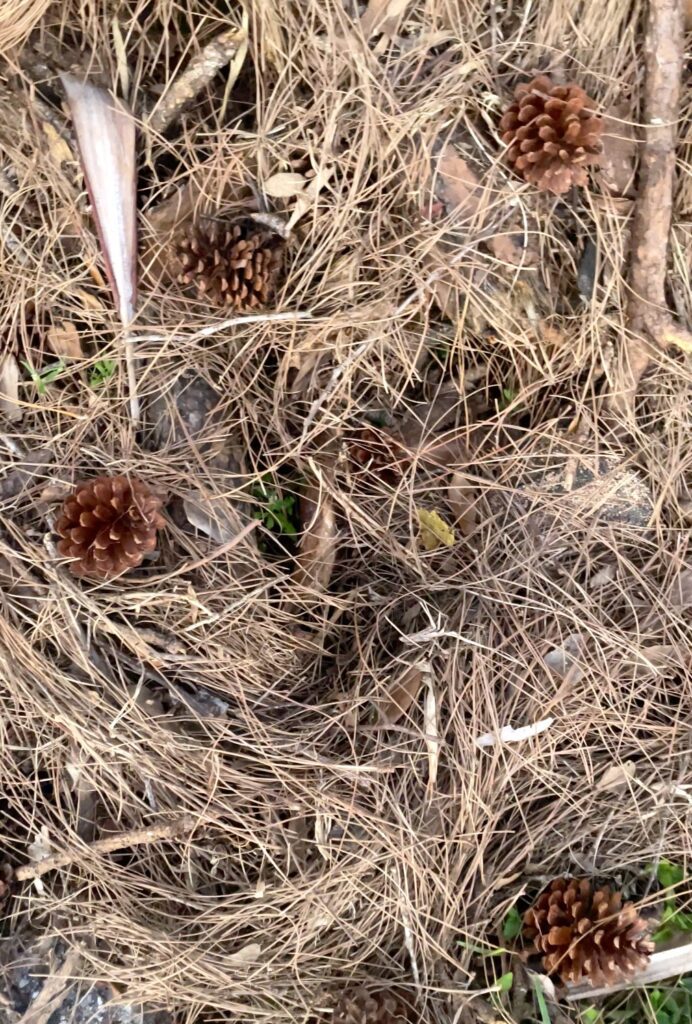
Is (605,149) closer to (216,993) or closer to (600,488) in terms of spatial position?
(600,488)

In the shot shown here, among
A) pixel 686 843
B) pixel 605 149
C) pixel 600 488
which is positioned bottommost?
pixel 686 843

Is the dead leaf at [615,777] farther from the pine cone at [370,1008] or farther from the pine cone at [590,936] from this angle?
the pine cone at [370,1008]

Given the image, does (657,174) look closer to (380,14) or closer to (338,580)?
(380,14)

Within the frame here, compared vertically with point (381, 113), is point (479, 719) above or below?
below

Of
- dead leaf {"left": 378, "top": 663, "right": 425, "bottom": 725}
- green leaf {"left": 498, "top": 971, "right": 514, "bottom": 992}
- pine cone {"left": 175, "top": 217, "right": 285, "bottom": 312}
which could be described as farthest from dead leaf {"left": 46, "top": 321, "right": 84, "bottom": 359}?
green leaf {"left": 498, "top": 971, "right": 514, "bottom": 992}

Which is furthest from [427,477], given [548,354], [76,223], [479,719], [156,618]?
[76,223]

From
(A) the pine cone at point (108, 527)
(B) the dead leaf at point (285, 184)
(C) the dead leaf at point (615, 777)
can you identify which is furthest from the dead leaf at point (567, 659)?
(B) the dead leaf at point (285, 184)

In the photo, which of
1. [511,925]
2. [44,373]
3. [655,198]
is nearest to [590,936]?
[511,925]
